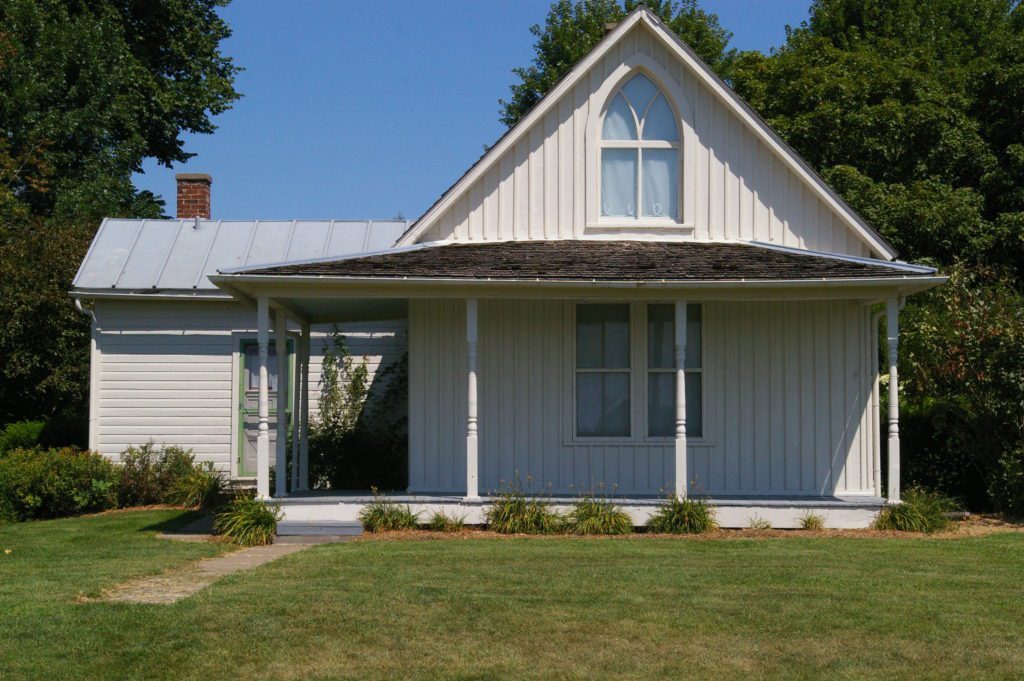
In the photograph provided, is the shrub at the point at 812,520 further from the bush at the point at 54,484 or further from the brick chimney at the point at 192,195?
the brick chimney at the point at 192,195

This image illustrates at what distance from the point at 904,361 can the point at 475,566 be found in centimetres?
1000

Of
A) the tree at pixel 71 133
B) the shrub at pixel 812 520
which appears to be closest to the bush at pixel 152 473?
the tree at pixel 71 133

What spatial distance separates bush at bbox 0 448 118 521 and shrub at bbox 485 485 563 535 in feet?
22.5

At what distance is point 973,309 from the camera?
1617 cm

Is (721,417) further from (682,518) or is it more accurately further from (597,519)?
(597,519)

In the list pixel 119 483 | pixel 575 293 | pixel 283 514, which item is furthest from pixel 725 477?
pixel 119 483

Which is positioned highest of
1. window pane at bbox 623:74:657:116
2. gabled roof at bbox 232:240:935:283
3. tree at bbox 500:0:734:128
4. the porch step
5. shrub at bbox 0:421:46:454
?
tree at bbox 500:0:734:128

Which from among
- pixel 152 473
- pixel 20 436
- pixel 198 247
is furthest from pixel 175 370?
pixel 20 436

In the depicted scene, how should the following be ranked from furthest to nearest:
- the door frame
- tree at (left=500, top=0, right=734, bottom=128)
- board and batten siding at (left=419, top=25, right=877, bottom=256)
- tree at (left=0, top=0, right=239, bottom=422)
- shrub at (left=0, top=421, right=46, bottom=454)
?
tree at (left=500, top=0, right=734, bottom=128)
tree at (left=0, top=0, right=239, bottom=422)
shrub at (left=0, top=421, right=46, bottom=454)
the door frame
board and batten siding at (left=419, top=25, right=877, bottom=256)

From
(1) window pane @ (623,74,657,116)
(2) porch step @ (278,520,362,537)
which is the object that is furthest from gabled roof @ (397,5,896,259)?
(2) porch step @ (278,520,362,537)

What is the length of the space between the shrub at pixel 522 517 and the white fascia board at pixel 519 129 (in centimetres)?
380

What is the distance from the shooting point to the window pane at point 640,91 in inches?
Answer: 631

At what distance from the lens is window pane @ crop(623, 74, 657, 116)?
1602cm

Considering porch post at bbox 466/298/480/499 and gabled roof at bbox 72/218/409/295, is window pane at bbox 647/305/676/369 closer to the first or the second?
porch post at bbox 466/298/480/499
